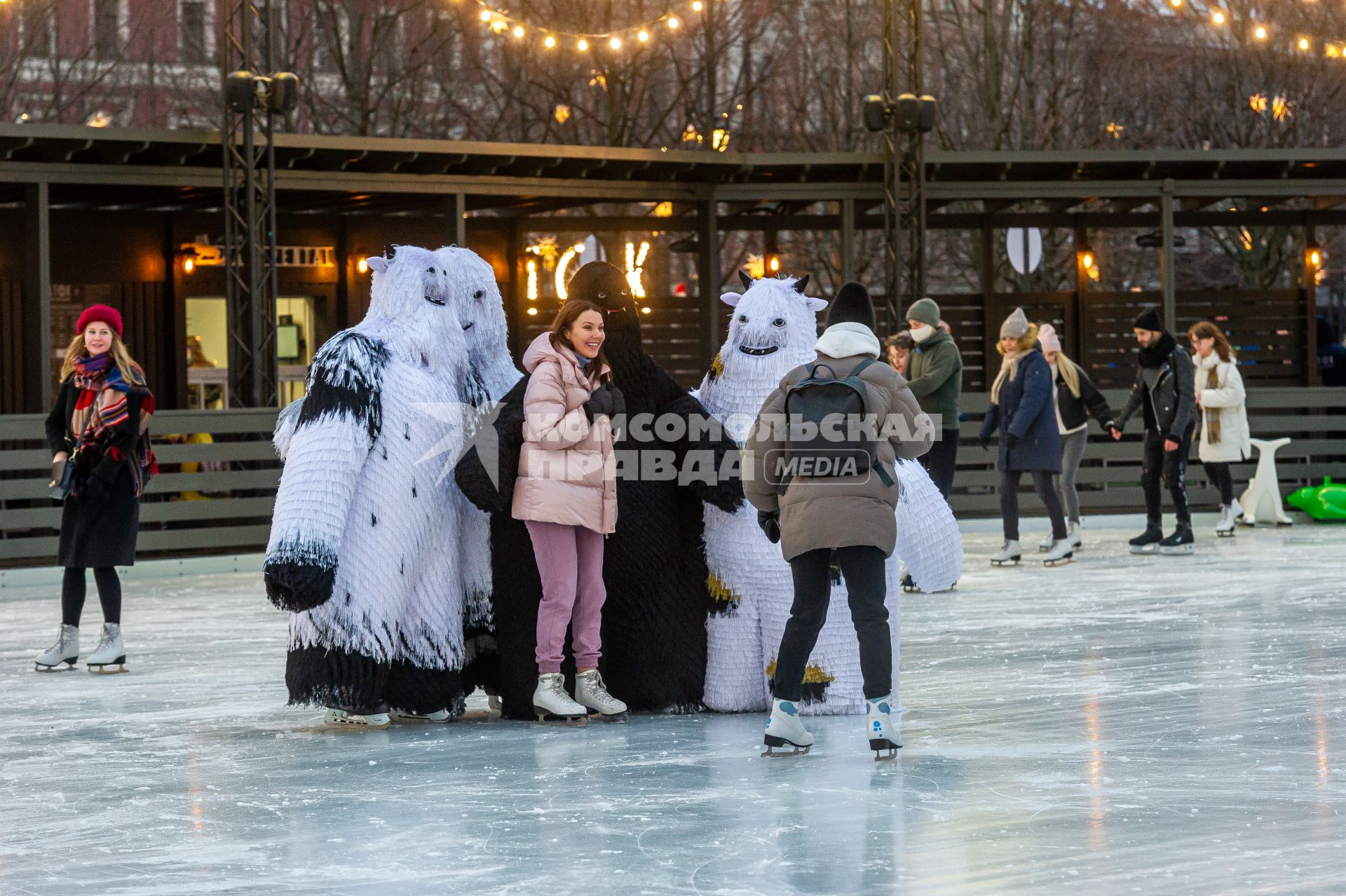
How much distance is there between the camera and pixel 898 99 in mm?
15438

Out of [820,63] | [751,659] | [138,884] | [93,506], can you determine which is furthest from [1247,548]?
[820,63]

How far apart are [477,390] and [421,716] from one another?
118cm

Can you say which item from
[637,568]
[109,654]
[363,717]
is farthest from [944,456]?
[363,717]

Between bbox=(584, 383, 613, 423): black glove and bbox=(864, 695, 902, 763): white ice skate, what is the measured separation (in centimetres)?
141

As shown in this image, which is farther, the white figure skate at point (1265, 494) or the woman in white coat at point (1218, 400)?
Result: the white figure skate at point (1265, 494)

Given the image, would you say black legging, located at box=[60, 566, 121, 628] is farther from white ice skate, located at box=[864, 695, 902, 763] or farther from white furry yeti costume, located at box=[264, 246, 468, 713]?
white ice skate, located at box=[864, 695, 902, 763]

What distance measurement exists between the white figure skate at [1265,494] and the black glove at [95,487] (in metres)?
9.97

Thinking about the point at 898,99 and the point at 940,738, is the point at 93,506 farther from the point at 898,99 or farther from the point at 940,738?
the point at 898,99

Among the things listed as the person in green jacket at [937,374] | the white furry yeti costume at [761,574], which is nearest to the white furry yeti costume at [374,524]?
the white furry yeti costume at [761,574]

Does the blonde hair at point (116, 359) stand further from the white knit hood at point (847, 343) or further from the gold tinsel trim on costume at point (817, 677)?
the white knit hood at point (847, 343)

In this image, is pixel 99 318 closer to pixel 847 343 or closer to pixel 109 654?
pixel 109 654

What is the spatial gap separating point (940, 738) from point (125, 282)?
14.2 m

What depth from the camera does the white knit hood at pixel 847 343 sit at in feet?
17.9

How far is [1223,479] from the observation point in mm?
13805
